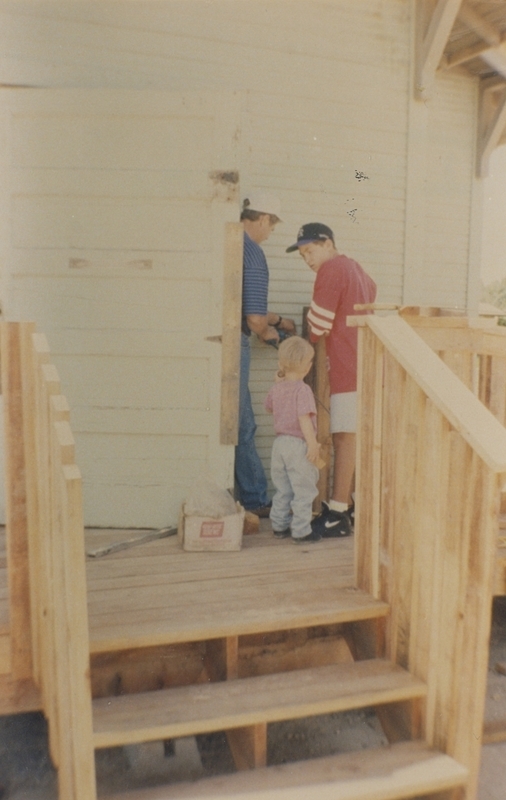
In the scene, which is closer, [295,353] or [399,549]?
[399,549]

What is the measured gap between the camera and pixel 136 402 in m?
3.89

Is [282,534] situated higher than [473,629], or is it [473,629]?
[473,629]

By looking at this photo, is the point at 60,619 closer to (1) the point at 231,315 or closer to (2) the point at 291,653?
(2) the point at 291,653

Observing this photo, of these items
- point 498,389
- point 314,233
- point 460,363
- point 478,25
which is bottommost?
point 498,389

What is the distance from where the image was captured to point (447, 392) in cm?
232

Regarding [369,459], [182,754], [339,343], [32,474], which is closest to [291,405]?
[339,343]

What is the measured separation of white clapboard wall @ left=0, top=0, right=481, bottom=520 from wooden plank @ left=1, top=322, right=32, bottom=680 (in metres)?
2.42

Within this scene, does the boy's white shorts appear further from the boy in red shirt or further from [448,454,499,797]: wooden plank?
[448,454,499,797]: wooden plank

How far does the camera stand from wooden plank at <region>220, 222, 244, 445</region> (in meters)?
3.81

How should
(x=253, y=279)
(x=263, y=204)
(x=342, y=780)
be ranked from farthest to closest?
1. (x=263, y=204)
2. (x=253, y=279)
3. (x=342, y=780)

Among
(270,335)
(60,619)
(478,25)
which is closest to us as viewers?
(60,619)

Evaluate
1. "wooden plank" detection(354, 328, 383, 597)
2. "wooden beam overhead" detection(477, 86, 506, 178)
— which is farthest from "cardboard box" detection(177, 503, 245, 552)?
"wooden beam overhead" detection(477, 86, 506, 178)

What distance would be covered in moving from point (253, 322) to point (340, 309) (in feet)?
1.77

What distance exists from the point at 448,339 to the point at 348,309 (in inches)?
34.5
